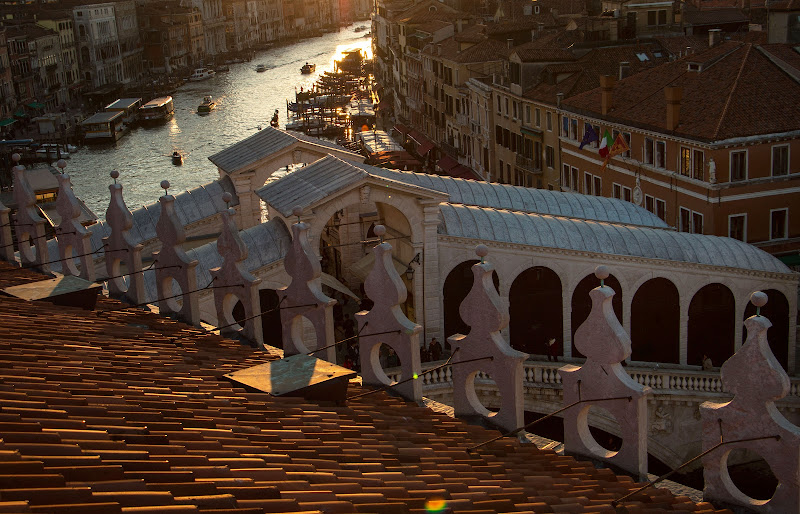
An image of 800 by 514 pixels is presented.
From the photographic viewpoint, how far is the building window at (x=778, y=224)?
4056 cm

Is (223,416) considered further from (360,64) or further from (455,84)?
(360,64)

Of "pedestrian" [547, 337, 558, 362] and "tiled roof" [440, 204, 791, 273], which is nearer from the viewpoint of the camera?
"pedestrian" [547, 337, 558, 362]

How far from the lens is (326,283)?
3134 cm

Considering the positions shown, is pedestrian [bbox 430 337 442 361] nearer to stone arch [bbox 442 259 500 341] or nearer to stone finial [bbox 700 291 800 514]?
stone arch [bbox 442 259 500 341]

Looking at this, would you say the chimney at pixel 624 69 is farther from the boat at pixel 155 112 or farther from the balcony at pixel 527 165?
the boat at pixel 155 112

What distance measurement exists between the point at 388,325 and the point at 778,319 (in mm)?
21401

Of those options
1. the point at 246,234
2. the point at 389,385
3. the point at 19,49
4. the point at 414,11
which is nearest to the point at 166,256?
the point at 389,385

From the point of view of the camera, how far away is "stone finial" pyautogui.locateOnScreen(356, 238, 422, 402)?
12.5m

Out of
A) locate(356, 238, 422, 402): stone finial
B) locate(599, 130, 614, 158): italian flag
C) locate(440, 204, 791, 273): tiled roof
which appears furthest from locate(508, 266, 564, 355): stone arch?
locate(356, 238, 422, 402): stone finial

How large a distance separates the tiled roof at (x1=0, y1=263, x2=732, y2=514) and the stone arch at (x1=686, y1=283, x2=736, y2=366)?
63.0 feet

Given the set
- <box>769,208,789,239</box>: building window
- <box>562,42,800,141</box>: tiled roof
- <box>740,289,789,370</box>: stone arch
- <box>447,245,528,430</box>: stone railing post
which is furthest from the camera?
<box>769,208,789,239</box>: building window

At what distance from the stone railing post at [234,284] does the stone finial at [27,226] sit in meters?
6.19

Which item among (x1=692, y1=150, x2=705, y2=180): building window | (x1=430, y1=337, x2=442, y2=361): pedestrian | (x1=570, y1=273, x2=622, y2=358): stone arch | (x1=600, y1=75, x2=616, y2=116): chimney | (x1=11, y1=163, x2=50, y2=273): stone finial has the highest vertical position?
(x1=11, y1=163, x2=50, y2=273): stone finial

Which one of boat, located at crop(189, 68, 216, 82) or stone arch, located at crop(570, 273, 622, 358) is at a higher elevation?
stone arch, located at crop(570, 273, 622, 358)
